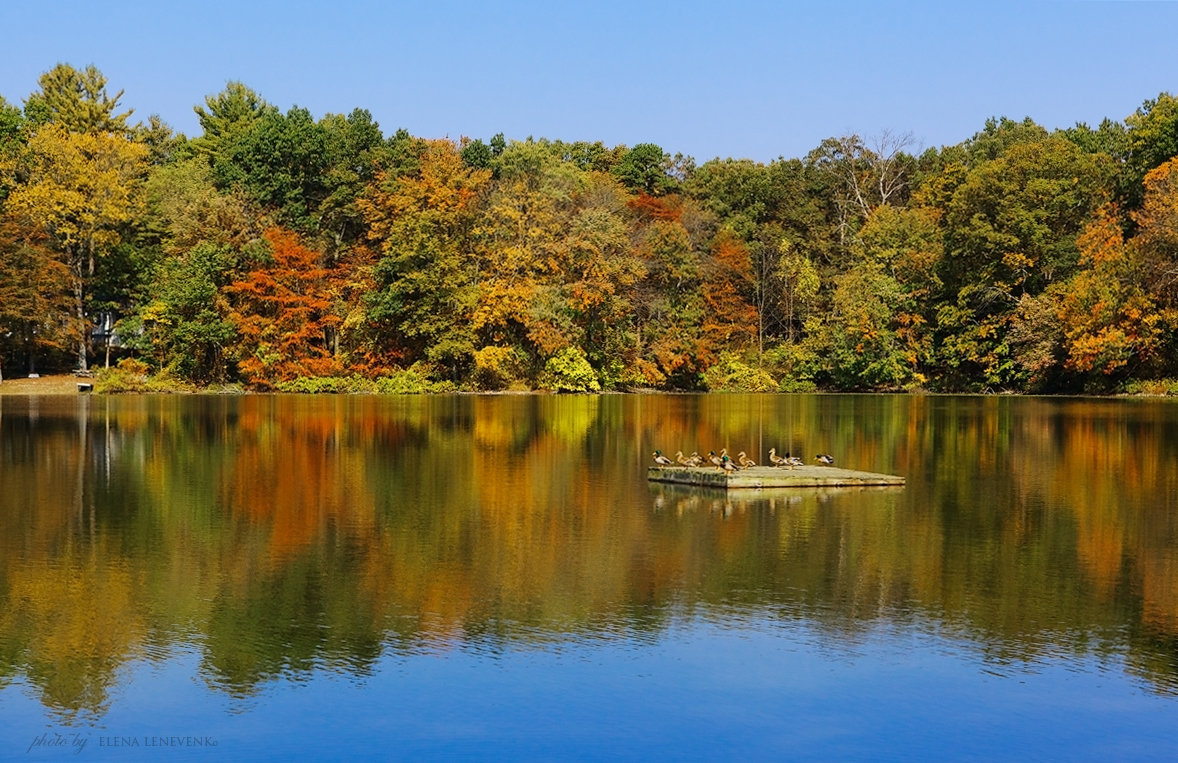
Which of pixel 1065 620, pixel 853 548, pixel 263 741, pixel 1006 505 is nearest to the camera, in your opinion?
pixel 263 741

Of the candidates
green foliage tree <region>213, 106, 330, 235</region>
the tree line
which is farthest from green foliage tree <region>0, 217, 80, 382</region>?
green foliage tree <region>213, 106, 330, 235</region>

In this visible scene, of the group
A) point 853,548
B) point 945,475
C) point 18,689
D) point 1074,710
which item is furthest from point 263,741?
point 945,475

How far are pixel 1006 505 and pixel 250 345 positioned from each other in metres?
50.3

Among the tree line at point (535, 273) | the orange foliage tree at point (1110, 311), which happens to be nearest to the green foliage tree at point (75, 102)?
the tree line at point (535, 273)

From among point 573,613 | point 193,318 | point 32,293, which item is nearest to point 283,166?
point 193,318

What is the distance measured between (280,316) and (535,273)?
1436 centimetres

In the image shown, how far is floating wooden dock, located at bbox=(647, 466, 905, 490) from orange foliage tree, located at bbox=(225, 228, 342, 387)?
43180 mm

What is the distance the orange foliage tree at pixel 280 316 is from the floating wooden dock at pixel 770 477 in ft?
142

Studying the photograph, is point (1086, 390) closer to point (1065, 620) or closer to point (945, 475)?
point (945, 475)

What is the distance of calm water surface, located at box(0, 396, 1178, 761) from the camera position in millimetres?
12000

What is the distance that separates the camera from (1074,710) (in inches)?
493

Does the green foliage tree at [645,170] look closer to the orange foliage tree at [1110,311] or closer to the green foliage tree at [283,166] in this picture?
the green foliage tree at [283,166]

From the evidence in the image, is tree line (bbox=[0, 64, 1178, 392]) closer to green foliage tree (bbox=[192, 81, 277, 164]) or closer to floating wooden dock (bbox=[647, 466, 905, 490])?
green foliage tree (bbox=[192, 81, 277, 164])

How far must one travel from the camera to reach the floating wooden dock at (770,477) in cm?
2761
